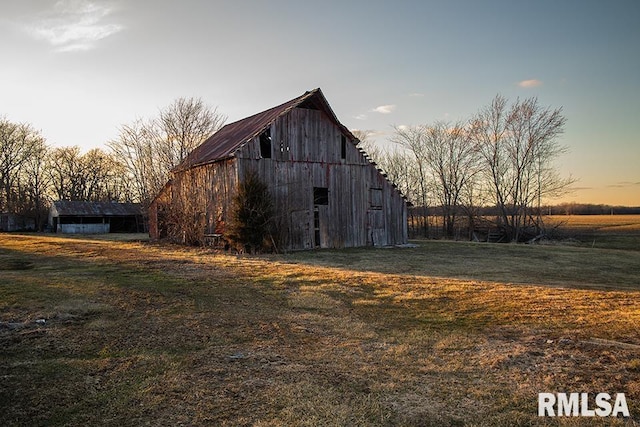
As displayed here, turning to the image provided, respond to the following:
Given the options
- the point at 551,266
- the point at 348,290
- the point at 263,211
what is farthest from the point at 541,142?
the point at 348,290

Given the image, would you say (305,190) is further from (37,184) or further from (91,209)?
(37,184)

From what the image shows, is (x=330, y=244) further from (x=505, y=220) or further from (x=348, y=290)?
(x=505, y=220)

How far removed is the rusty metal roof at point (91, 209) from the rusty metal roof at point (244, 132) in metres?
25.3

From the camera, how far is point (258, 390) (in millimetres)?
4328

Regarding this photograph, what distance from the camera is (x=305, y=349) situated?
18.6 feet

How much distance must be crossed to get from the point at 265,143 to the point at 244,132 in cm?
299

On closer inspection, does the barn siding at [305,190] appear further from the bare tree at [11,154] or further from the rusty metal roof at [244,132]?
the bare tree at [11,154]

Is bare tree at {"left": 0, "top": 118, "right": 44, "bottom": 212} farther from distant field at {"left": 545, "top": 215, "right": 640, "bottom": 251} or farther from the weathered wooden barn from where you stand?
distant field at {"left": 545, "top": 215, "right": 640, "bottom": 251}

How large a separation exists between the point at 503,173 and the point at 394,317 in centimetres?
3267

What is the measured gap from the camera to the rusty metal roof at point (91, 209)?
1773 inches

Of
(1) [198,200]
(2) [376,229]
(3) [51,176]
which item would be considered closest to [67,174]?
(3) [51,176]
